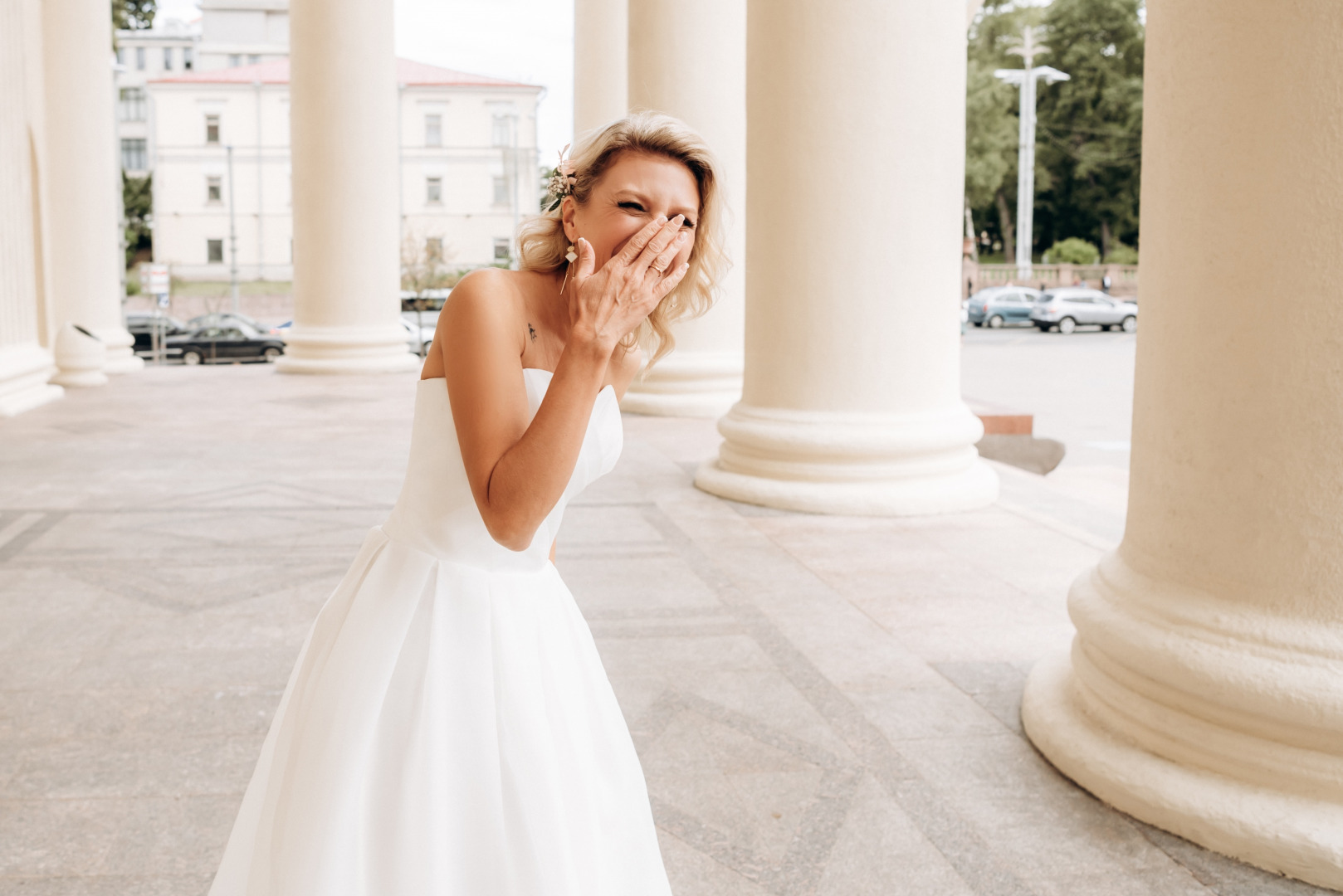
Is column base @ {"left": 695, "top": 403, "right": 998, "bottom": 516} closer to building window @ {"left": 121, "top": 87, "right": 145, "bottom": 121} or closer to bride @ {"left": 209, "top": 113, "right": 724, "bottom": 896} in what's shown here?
bride @ {"left": 209, "top": 113, "right": 724, "bottom": 896}

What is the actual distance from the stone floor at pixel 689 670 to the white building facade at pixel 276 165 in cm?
8539

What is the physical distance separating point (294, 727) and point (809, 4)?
28.1 ft

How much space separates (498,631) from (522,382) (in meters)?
0.60

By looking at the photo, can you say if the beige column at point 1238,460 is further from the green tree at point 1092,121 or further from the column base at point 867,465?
the green tree at point 1092,121

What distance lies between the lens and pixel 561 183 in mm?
3203

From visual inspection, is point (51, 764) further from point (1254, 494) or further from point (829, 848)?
point (1254, 494)

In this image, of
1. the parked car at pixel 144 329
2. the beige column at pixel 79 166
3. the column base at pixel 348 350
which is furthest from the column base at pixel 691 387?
the parked car at pixel 144 329

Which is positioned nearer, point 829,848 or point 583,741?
point 583,741

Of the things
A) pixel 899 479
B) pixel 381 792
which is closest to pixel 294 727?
pixel 381 792

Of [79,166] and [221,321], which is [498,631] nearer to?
[79,166]

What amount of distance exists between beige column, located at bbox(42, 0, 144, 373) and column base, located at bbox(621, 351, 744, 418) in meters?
13.5

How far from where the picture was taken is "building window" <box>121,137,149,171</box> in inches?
4593

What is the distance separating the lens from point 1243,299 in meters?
4.54

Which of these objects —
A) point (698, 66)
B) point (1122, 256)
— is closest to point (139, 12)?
point (698, 66)
